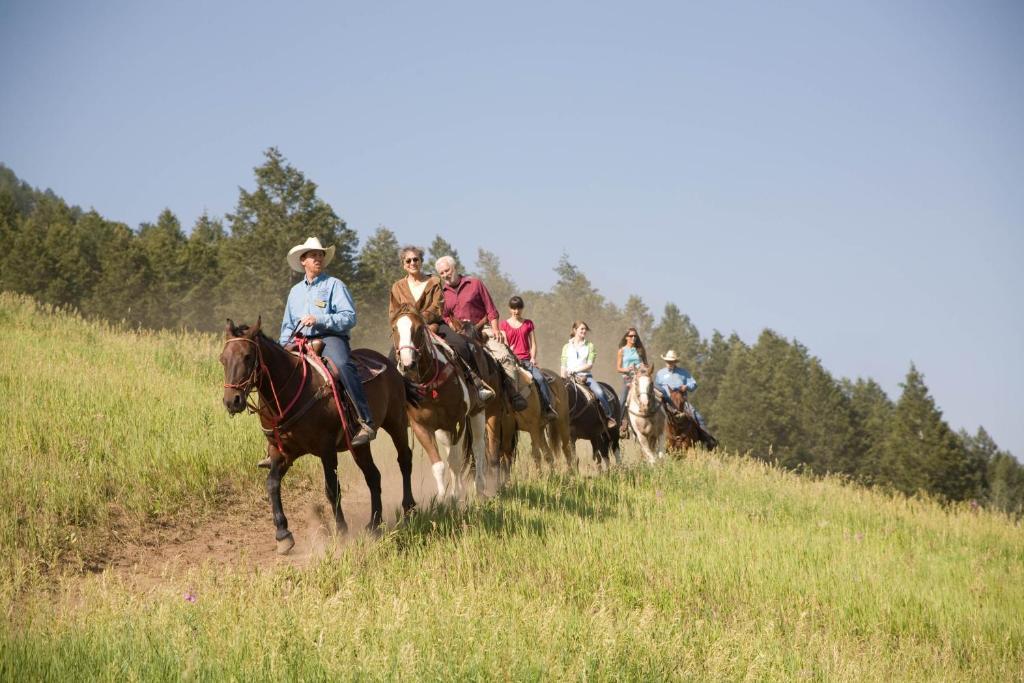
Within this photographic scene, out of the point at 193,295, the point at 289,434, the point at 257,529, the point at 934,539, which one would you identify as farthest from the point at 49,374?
the point at 193,295

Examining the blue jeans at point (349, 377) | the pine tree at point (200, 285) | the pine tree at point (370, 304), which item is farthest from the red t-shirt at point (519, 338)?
the pine tree at point (200, 285)

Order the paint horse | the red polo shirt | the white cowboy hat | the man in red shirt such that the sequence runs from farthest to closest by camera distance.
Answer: the paint horse < the red polo shirt < the man in red shirt < the white cowboy hat

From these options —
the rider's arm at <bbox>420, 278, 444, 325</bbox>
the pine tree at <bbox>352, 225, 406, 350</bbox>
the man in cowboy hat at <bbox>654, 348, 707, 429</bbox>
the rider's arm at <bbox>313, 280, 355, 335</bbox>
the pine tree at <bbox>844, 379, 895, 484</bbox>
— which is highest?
the pine tree at <bbox>352, 225, 406, 350</bbox>

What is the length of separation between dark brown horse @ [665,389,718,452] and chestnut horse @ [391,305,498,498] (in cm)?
830

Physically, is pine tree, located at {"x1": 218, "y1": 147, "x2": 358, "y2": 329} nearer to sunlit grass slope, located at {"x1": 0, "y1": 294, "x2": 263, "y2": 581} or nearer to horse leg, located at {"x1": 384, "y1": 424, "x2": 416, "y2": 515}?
sunlit grass slope, located at {"x1": 0, "y1": 294, "x2": 263, "y2": 581}

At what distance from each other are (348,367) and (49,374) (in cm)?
747

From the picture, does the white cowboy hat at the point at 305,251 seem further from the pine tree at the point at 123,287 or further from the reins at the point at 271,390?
the pine tree at the point at 123,287

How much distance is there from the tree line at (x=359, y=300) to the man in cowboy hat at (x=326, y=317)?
29106mm

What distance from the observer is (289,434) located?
28.6 ft

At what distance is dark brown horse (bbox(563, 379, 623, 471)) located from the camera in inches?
643

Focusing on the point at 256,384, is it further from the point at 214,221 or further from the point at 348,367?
the point at 214,221

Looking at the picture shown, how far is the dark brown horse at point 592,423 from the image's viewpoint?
16.3 metres

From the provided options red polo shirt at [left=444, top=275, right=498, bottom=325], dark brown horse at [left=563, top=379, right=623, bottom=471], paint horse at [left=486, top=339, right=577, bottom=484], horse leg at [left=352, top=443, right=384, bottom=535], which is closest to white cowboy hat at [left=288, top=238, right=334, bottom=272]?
horse leg at [left=352, top=443, right=384, bottom=535]

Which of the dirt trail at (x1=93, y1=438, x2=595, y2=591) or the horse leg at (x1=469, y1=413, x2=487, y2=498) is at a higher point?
the horse leg at (x1=469, y1=413, x2=487, y2=498)
